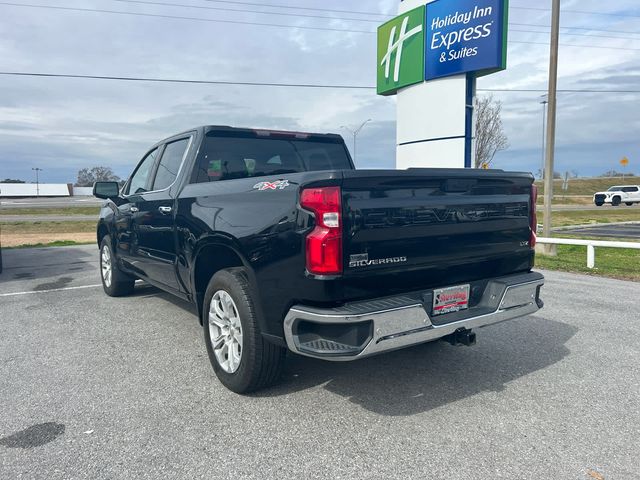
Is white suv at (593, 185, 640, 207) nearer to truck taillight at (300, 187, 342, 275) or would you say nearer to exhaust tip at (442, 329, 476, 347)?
exhaust tip at (442, 329, 476, 347)

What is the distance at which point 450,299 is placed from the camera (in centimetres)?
328

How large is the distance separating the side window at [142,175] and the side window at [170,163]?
1.03ft

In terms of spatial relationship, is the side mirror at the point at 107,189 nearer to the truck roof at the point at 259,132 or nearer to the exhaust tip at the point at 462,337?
the truck roof at the point at 259,132

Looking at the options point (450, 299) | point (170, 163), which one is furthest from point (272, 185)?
point (170, 163)

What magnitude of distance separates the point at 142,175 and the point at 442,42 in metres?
9.99

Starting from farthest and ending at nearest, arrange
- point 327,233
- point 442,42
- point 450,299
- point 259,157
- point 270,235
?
point 442,42 < point 259,157 < point 450,299 < point 270,235 < point 327,233

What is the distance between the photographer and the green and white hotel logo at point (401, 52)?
45.1ft

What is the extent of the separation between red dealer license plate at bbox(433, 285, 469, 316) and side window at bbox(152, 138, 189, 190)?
2.76 metres

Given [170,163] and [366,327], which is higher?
[170,163]

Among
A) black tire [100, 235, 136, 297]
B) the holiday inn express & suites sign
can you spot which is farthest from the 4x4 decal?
the holiday inn express & suites sign

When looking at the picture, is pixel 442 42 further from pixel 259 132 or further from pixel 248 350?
pixel 248 350

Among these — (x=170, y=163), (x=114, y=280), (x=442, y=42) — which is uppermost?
(x=442, y=42)

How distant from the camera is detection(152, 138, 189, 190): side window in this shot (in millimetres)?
4711

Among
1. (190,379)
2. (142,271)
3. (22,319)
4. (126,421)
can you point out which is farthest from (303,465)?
(22,319)
